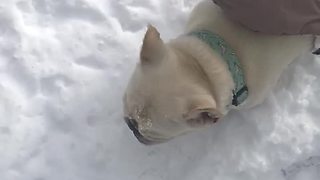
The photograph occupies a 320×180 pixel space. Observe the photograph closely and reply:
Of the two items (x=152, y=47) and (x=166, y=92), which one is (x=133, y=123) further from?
(x=152, y=47)

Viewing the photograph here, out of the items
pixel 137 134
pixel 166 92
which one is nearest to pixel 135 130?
pixel 137 134

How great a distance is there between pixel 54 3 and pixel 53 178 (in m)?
0.83

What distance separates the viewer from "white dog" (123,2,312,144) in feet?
6.97

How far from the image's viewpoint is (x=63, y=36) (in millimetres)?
2783

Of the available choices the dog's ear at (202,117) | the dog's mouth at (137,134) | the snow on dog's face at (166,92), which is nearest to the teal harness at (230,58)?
the snow on dog's face at (166,92)

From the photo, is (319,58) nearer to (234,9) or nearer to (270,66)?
(270,66)

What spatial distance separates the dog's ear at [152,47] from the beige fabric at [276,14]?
37 cm

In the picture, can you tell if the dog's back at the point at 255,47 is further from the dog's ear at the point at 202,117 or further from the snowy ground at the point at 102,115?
the dog's ear at the point at 202,117

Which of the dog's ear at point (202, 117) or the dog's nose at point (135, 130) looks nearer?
the dog's ear at point (202, 117)

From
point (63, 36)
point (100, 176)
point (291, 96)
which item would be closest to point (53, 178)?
point (100, 176)

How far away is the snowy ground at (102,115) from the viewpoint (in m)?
2.58

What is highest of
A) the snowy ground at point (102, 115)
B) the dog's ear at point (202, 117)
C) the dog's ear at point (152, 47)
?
the dog's ear at point (152, 47)

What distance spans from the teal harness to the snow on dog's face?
0.36 ft

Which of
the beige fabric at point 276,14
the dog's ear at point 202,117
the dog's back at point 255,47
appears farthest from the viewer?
the dog's back at point 255,47
